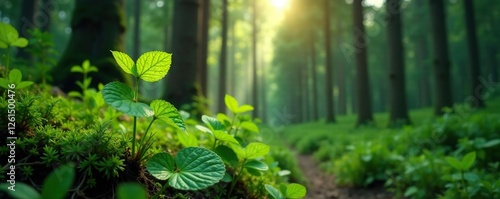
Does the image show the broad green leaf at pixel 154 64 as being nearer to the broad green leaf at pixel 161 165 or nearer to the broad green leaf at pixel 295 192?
the broad green leaf at pixel 161 165

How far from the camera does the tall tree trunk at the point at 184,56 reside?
19.1 feet

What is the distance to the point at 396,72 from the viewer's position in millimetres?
10734

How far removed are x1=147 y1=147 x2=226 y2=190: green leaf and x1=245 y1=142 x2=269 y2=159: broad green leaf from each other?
386mm

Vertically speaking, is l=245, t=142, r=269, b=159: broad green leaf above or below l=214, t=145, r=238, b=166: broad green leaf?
above

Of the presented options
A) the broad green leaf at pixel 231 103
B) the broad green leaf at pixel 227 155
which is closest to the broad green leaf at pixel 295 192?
the broad green leaf at pixel 227 155

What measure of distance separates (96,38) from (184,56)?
200 centimetres

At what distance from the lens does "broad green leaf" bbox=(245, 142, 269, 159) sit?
151 cm

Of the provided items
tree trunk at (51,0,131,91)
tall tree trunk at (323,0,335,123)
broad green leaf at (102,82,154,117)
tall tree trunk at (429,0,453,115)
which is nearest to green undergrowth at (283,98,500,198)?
broad green leaf at (102,82,154,117)

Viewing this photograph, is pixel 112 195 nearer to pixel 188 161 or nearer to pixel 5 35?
pixel 188 161

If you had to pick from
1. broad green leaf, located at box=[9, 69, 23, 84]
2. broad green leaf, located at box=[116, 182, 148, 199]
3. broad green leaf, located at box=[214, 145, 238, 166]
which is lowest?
broad green leaf, located at box=[214, 145, 238, 166]

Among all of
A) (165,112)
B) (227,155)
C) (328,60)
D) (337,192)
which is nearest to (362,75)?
(328,60)

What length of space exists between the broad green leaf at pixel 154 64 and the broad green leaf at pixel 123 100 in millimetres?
105

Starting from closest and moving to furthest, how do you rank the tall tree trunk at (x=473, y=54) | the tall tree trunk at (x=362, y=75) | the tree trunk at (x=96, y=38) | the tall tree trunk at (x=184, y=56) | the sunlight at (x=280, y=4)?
the tree trunk at (x=96, y=38) < the tall tree trunk at (x=184, y=56) < the tall tree trunk at (x=362, y=75) < the tall tree trunk at (x=473, y=54) < the sunlight at (x=280, y=4)

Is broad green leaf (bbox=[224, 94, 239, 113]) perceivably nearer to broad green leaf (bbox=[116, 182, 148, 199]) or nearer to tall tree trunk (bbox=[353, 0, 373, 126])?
broad green leaf (bbox=[116, 182, 148, 199])
